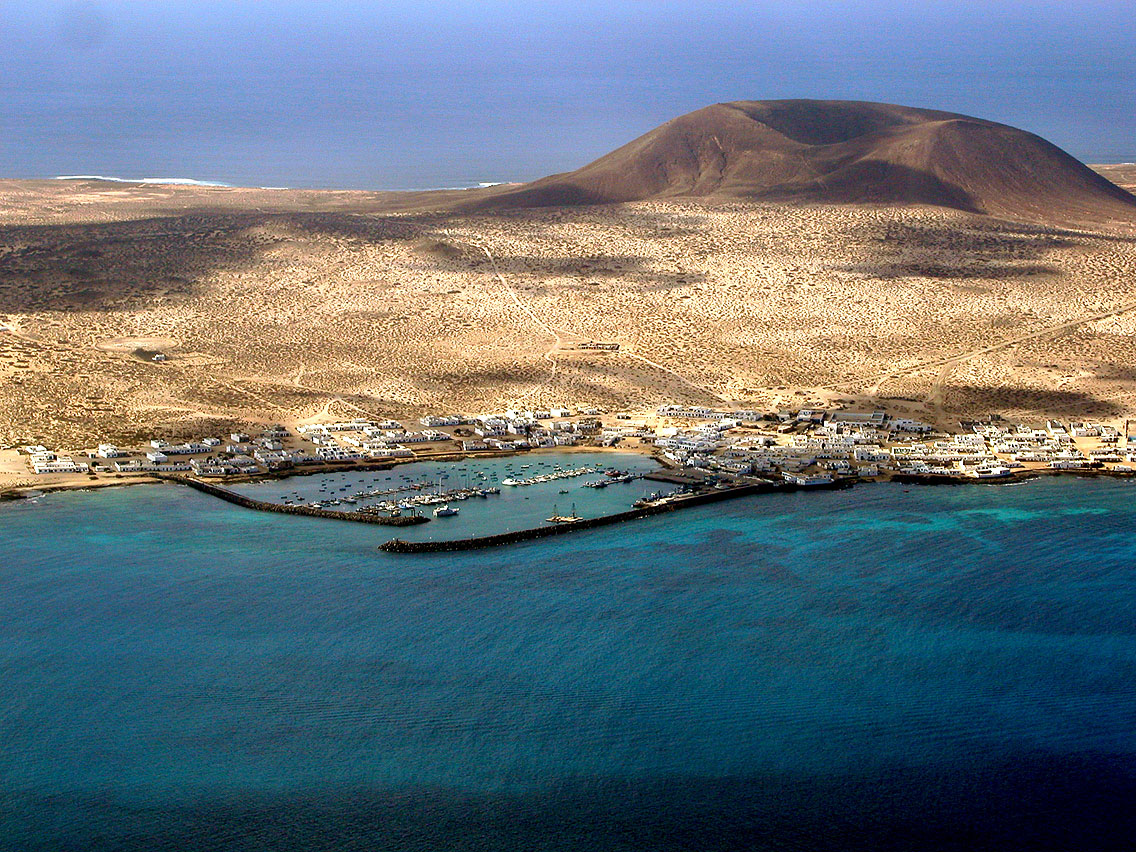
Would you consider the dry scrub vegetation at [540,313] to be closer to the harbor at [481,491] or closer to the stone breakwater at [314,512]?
the stone breakwater at [314,512]

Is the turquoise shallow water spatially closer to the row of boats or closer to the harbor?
the harbor

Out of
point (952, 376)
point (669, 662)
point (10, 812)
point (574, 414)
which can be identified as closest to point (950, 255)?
point (952, 376)

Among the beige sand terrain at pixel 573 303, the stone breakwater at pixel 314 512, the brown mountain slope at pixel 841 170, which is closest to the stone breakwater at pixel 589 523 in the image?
the stone breakwater at pixel 314 512

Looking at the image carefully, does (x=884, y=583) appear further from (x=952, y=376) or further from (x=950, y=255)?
(x=950, y=255)

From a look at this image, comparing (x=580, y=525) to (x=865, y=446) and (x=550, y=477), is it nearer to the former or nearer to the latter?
(x=550, y=477)

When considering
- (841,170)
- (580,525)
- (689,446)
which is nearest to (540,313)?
(689,446)

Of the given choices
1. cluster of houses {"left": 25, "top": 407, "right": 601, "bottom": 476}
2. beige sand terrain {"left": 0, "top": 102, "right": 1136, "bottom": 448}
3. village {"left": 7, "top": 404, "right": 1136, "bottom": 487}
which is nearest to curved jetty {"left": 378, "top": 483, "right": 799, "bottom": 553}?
village {"left": 7, "top": 404, "right": 1136, "bottom": 487}
